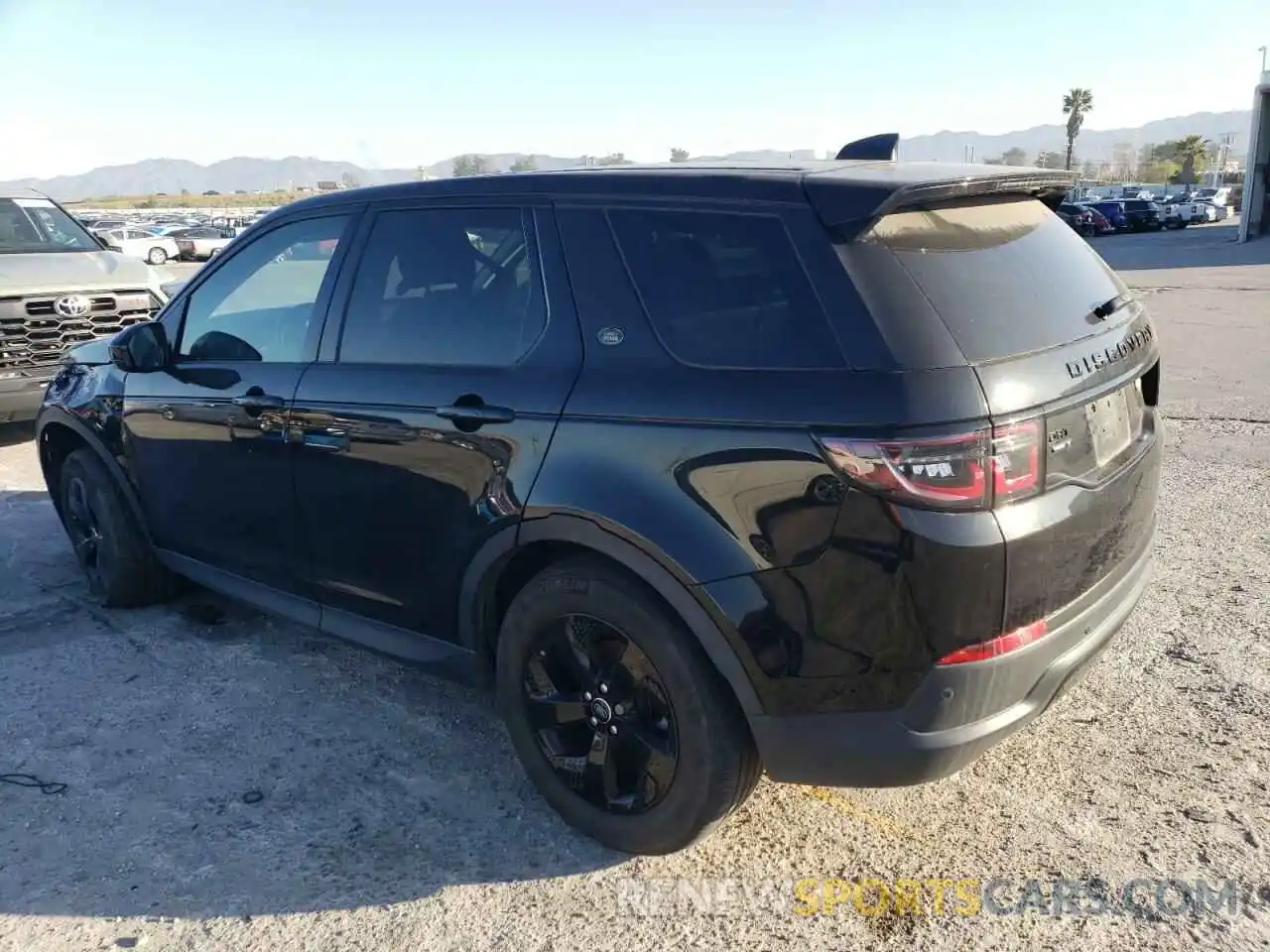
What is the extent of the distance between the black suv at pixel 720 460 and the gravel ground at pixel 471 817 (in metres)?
0.29

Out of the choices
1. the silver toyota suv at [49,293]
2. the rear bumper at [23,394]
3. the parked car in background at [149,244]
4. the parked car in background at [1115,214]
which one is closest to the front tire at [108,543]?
the silver toyota suv at [49,293]

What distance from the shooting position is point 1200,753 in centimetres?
328

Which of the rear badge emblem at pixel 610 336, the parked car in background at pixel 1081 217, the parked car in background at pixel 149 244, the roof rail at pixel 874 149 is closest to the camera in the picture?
the rear badge emblem at pixel 610 336

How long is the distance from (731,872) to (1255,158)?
1726 inches

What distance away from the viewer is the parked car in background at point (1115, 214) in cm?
4697

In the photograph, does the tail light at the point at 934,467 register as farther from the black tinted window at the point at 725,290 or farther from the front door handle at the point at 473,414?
the front door handle at the point at 473,414

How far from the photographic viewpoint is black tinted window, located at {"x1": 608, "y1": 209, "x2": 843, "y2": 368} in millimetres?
2457

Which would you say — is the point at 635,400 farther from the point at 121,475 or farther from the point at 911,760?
the point at 121,475

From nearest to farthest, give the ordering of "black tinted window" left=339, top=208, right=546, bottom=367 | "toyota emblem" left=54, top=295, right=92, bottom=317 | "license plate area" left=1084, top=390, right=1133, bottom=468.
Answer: "license plate area" left=1084, top=390, right=1133, bottom=468 < "black tinted window" left=339, top=208, right=546, bottom=367 < "toyota emblem" left=54, top=295, right=92, bottom=317

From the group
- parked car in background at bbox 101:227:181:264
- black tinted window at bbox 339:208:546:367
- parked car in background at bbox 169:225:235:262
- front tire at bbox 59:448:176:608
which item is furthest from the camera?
Result: parked car in background at bbox 169:225:235:262

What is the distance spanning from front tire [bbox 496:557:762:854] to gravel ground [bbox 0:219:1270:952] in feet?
0.56

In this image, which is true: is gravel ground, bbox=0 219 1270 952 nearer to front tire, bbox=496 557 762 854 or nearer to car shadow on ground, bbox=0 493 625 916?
car shadow on ground, bbox=0 493 625 916

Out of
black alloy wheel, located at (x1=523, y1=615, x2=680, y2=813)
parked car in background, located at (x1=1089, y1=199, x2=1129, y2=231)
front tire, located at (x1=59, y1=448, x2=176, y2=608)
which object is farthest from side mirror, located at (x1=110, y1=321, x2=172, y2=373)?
parked car in background, located at (x1=1089, y1=199, x2=1129, y2=231)

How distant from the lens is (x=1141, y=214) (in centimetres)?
4759
